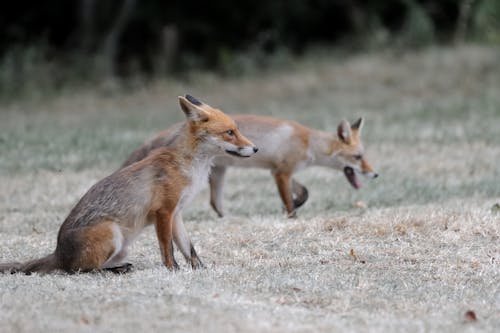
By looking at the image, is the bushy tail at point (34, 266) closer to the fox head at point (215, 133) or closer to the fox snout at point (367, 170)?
the fox head at point (215, 133)

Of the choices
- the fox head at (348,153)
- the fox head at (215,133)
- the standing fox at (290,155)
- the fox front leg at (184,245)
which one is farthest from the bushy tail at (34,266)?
the fox head at (348,153)

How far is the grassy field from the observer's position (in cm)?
604

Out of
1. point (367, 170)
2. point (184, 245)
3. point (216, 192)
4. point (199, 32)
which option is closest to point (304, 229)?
point (184, 245)

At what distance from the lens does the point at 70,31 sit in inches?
1058

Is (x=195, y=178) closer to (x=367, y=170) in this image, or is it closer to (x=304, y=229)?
(x=304, y=229)

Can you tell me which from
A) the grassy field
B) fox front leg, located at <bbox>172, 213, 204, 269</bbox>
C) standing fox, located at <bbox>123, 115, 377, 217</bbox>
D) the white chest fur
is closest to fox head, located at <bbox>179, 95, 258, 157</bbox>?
the white chest fur

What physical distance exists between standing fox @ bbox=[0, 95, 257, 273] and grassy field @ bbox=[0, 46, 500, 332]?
0.71ft

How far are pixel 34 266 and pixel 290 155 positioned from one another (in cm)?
448

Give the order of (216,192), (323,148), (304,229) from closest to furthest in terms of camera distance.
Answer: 1. (304,229)
2. (216,192)
3. (323,148)

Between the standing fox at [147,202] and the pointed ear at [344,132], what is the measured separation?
12.6ft

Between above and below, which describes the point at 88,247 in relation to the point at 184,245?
above

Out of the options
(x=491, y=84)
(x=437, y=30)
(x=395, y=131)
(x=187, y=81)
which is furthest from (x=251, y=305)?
(x=437, y=30)

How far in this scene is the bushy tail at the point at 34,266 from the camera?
7.20 meters

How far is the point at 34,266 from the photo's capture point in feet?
23.9
